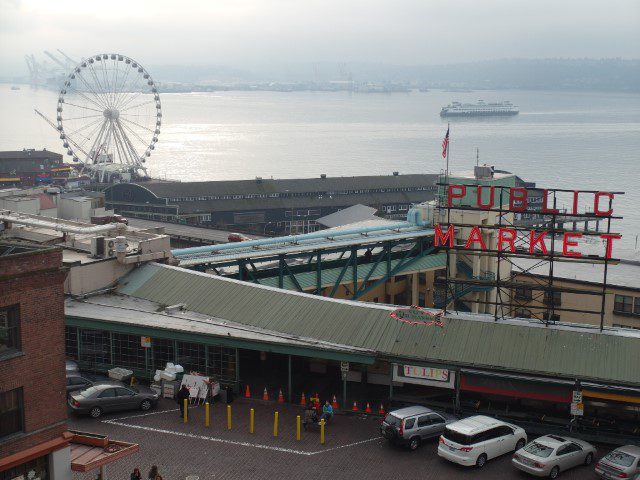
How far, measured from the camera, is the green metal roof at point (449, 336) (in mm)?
30125

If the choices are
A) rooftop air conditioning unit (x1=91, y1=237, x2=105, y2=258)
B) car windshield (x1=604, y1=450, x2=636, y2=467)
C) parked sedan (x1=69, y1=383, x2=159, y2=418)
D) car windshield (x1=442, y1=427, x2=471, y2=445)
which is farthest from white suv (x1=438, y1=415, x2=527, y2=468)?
rooftop air conditioning unit (x1=91, y1=237, x2=105, y2=258)

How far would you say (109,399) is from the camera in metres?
31.0

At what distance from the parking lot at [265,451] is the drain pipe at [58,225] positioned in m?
13.7

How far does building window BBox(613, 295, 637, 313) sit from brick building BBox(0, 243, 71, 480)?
36339 millimetres

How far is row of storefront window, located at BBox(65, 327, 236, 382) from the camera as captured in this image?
3372 centimetres

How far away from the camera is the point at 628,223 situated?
423 feet

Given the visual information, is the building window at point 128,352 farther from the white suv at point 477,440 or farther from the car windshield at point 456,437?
the white suv at point 477,440

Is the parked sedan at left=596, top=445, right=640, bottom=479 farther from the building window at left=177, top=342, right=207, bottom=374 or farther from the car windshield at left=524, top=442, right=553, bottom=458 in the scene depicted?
the building window at left=177, top=342, right=207, bottom=374

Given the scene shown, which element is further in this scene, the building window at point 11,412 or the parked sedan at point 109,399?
the parked sedan at point 109,399

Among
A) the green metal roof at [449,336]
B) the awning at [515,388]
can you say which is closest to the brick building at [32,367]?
the green metal roof at [449,336]

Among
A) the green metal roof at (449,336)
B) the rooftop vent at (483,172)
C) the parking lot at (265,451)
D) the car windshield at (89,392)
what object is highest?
the rooftop vent at (483,172)

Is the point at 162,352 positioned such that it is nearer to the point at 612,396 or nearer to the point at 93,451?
the point at 93,451

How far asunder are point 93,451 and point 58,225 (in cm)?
2292

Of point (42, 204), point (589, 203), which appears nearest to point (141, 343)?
point (42, 204)
